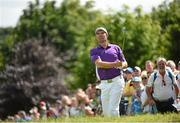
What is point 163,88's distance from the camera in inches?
709

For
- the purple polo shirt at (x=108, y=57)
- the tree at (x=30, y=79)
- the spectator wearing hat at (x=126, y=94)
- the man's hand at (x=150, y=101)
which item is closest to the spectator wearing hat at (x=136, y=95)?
the spectator wearing hat at (x=126, y=94)

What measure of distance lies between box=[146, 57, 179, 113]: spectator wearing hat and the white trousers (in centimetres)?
118

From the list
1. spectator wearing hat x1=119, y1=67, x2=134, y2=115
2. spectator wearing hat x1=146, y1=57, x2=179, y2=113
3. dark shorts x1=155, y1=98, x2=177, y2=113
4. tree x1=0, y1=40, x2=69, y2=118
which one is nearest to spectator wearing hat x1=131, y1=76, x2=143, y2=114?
spectator wearing hat x1=119, y1=67, x2=134, y2=115

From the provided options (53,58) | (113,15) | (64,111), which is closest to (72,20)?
(53,58)

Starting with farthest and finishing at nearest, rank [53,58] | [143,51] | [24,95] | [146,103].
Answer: [53,58]
[24,95]
[143,51]
[146,103]

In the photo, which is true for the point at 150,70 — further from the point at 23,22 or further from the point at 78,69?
the point at 23,22

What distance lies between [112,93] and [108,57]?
797 mm

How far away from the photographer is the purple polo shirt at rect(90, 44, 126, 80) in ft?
56.1

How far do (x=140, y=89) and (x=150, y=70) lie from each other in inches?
27.7

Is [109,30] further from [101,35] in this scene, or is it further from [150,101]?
[101,35]

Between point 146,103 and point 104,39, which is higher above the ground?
point 104,39

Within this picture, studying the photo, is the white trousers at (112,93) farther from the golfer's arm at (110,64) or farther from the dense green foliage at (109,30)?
the dense green foliage at (109,30)

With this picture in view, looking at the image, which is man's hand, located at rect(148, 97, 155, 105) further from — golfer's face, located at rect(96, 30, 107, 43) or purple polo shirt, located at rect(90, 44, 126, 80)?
golfer's face, located at rect(96, 30, 107, 43)

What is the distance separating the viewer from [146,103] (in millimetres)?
18922
